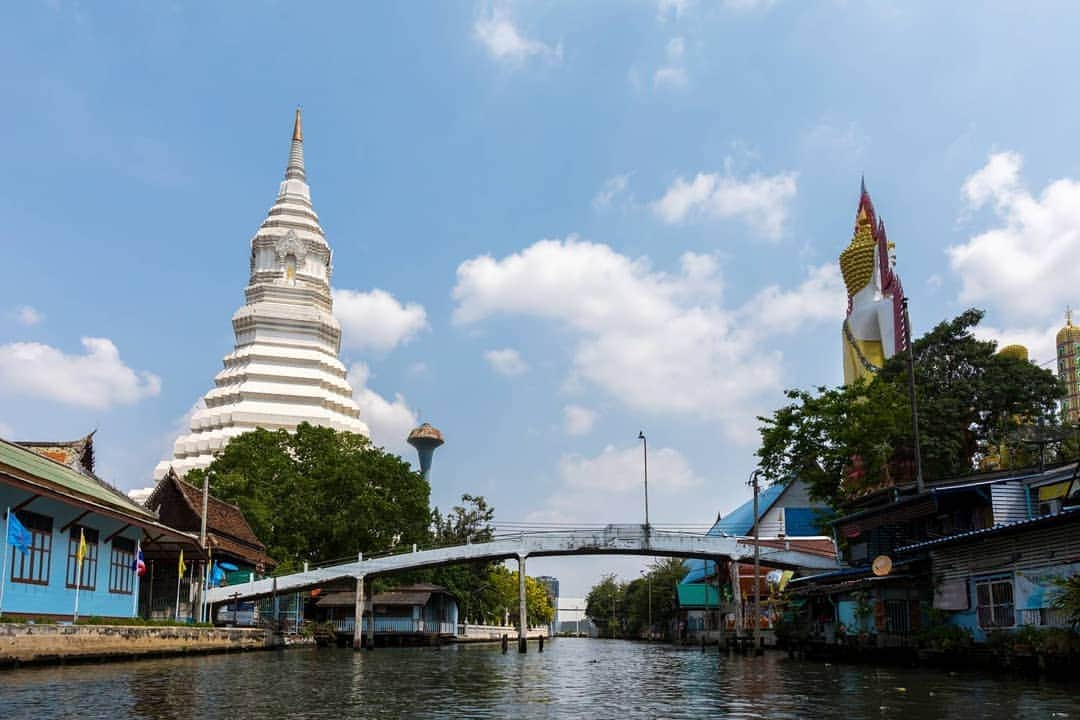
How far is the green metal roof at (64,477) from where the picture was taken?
33125 millimetres

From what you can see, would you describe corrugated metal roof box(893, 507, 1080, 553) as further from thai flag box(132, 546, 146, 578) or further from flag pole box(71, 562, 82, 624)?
thai flag box(132, 546, 146, 578)

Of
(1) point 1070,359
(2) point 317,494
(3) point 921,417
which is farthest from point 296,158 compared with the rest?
(1) point 1070,359

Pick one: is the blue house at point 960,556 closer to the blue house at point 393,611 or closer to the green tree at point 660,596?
the blue house at point 393,611

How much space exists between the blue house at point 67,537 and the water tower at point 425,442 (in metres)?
76.1

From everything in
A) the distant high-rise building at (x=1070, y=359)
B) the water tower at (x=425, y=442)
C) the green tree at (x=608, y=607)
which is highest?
the distant high-rise building at (x=1070, y=359)

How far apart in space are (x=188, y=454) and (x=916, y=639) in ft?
201

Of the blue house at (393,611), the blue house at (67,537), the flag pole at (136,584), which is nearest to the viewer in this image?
the blue house at (67,537)

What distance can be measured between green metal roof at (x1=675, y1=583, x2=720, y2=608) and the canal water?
4517cm

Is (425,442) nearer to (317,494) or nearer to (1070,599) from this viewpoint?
(317,494)

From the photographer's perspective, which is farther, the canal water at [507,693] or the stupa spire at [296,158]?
the stupa spire at [296,158]

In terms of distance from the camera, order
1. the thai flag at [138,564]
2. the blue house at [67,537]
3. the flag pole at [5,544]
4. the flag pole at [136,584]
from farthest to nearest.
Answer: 1. the flag pole at [136,584]
2. the thai flag at [138,564]
3. the blue house at [67,537]
4. the flag pole at [5,544]

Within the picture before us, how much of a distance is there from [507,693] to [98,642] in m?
14.7

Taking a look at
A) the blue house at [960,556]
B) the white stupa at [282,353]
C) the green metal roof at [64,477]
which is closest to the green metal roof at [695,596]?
the white stupa at [282,353]

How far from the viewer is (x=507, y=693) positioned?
2178 centimetres
